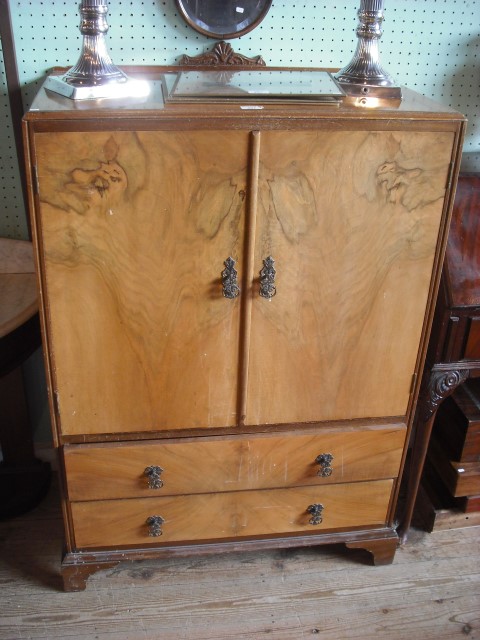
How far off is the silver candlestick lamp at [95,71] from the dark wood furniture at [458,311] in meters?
0.91

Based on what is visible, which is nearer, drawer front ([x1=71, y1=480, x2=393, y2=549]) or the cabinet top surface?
the cabinet top surface

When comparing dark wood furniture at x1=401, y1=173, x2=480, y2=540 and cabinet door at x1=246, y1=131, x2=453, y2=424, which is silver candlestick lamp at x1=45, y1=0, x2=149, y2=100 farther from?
dark wood furniture at x1=401, y1=173, x2=480, y2=540

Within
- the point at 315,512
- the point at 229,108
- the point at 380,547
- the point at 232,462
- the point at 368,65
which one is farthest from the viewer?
the point at 380,547

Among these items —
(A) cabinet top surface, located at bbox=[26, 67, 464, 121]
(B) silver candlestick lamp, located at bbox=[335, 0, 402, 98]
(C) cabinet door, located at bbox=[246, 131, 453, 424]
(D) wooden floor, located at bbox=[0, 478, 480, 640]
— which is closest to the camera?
(A) cabinet top surface, located at bbox=[26, 67, 464, 121]

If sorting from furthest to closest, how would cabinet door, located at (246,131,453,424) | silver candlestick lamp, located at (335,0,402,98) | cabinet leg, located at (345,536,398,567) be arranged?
1. cabinet leg, located at (345,536,398,567)
2. silver candlestick lamp, located at (335,0,402,98)
3. cabinet door, located at (246,131,453,424)

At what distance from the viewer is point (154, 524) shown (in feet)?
5.72

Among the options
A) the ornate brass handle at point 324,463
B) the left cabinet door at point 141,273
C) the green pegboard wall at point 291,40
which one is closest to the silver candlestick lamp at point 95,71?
the left cabinet door at point 141,273

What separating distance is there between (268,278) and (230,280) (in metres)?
0.09

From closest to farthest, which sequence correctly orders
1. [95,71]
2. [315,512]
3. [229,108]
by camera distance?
1. [229,108]
2. [95,71]
3. [315,512]

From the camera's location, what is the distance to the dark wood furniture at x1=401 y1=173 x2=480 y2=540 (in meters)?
1.61

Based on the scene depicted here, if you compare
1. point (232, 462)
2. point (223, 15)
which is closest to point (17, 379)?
point (232, 462)

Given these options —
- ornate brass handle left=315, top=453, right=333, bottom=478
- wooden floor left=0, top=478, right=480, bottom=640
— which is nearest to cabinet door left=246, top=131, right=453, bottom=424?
ornate brass handle left=315, top=453, right=333, bottom=478

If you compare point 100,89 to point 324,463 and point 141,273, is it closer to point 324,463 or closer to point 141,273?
point 141,273

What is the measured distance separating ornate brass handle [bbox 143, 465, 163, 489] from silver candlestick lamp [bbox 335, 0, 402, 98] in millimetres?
1096
